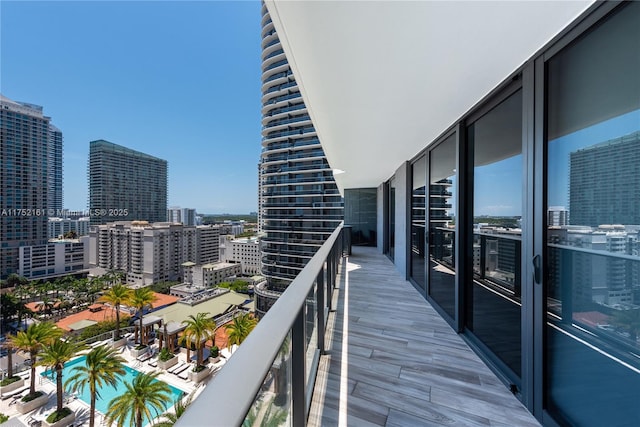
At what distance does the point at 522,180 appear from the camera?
1.85 m

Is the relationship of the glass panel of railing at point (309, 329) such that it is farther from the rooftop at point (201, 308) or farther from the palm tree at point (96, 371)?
the rooftop at point (201, 308)

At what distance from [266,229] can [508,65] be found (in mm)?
26772

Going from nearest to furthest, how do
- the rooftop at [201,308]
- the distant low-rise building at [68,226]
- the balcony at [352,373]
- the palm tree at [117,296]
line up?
the balcony at [352,373] → the palm tree at [117,296] → the distant low-rise building at [68,226] → the rooftop at [201,308]

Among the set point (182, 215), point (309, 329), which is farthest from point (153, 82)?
point (309, 329)

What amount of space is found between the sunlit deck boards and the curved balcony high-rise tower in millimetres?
21292

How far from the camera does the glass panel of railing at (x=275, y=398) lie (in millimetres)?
694

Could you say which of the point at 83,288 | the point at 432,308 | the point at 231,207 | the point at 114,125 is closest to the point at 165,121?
the point at 114,125

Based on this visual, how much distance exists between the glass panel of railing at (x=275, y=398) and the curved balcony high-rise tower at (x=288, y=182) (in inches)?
911

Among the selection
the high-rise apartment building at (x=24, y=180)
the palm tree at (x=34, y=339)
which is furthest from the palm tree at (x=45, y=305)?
the palm tree at (x=34, y=339)

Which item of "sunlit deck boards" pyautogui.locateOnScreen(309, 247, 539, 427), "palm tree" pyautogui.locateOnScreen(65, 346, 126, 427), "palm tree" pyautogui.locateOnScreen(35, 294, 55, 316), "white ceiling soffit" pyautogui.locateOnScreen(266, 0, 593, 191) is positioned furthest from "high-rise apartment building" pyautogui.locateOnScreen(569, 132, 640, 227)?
"palm tree" pyautogui.locateOnScreen(35, 294, 55, 316)

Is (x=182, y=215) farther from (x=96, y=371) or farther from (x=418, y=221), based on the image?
(x=418, y=221)

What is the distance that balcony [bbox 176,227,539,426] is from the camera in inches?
26.5

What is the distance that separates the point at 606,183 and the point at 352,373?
2.12 metres

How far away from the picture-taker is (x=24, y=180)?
13.2m
